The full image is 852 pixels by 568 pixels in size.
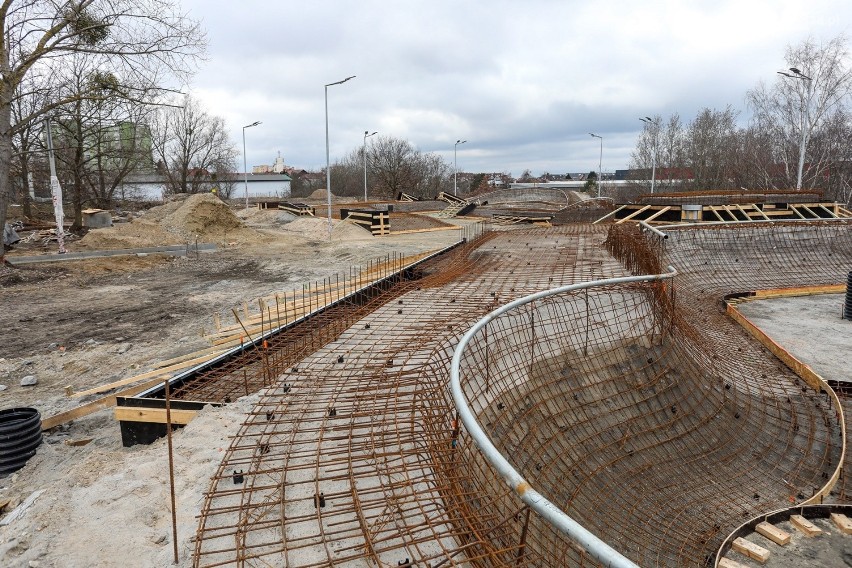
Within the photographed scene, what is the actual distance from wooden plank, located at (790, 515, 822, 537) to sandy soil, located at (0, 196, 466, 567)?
638 cm

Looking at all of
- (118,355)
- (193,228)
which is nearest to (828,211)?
(118,355)

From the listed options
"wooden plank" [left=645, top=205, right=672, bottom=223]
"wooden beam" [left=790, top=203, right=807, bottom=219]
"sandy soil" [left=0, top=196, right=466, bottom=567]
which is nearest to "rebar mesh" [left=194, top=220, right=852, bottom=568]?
"sandy soil" [left=0, top=196, right=466, bottom=567]

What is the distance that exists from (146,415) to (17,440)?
1116 mm

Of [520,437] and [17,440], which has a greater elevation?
[17,440]

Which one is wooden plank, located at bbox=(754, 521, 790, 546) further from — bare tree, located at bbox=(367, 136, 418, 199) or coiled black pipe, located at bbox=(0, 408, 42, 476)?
bare tree, located at bbox=(367, 136, 418, 199)

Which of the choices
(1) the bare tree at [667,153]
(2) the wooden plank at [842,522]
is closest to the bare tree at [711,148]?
(1) the bare tree at [667,153]

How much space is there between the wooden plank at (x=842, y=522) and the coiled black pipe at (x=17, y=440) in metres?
8.76

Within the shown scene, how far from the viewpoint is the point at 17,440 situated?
4.86 metres

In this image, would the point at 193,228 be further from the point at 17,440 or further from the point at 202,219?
the point at 17,440

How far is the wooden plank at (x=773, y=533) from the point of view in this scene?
223 inches

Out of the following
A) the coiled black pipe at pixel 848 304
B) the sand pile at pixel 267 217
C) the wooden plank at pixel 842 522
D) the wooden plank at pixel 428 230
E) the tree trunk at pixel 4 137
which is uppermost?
the tree trunk at pixel 4 137

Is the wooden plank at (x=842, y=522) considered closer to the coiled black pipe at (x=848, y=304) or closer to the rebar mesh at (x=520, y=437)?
the rebar mesh at (x=520, y=437)

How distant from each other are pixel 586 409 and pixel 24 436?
650 centimetres

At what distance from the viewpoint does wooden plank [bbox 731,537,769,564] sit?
212 inches
